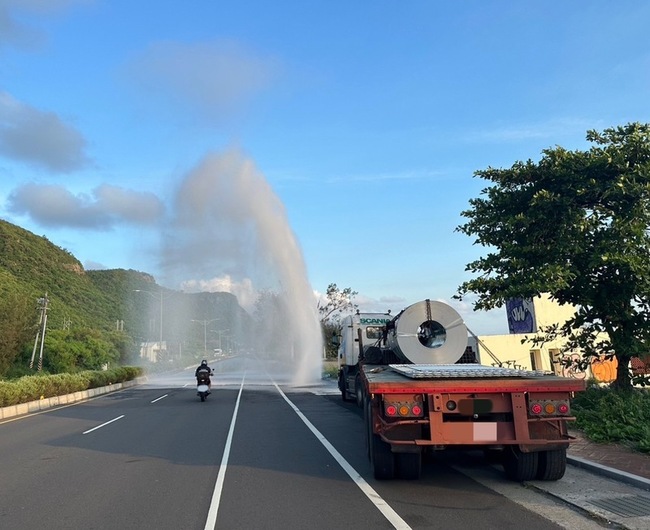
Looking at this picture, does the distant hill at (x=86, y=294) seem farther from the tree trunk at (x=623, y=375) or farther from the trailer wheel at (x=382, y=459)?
the trailer wheel at (x=382, y=459)

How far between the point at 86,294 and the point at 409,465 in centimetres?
8605

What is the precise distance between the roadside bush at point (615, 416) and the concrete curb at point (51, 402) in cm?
1651

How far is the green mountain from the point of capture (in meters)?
45.3

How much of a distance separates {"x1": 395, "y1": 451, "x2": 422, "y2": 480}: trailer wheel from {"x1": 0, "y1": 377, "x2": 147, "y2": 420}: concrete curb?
15.4m

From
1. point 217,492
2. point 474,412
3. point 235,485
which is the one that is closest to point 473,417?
point 474,412

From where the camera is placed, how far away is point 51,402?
2239cm

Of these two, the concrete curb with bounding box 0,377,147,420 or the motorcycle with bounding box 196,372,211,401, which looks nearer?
the concrete curb with bounding box 0,377,147,420

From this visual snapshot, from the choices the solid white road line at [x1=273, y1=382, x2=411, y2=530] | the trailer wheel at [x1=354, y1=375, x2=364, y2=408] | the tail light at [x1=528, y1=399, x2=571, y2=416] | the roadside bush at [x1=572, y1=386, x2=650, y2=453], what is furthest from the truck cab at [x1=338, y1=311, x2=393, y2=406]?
the tail light at [x1=528, y1=399, x2=571, y2=416]

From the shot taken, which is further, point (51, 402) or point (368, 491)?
point (51, 402)

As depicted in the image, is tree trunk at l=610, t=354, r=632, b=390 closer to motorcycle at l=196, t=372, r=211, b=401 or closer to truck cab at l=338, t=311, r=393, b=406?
truck cab at l=338, t=311, r=393, b=406

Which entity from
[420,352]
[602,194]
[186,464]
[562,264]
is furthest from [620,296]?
[186,464]

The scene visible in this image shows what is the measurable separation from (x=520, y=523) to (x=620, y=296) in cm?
683

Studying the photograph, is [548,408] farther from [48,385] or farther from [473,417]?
[48,385]

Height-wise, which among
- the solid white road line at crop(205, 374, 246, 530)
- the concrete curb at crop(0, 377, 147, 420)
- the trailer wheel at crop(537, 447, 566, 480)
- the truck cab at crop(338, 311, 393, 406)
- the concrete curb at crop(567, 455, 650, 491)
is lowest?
the solid white road line at crop(205, 374, 246, 530)
